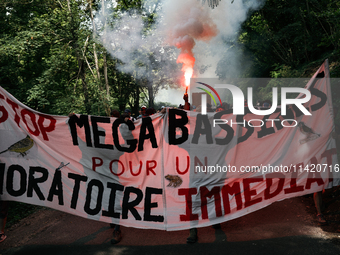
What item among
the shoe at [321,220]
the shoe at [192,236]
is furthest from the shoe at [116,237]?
the shoe at [321,220]

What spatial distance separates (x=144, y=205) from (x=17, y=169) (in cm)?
236

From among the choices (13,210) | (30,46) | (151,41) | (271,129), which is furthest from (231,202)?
(151,41)

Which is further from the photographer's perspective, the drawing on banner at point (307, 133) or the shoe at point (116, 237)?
the drawing on banner at point (307, 133)

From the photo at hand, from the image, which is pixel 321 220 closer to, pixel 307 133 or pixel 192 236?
pixel 307 133

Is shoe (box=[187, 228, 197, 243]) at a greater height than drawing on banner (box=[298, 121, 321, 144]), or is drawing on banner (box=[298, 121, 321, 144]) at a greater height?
drawing on banner (box=[298, 121, 321, 144])

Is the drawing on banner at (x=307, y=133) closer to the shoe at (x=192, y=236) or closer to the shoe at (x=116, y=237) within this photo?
the shoe at (x=192, y=236)

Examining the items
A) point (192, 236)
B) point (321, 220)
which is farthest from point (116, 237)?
point (321, 220)

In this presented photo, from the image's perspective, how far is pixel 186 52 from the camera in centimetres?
1338

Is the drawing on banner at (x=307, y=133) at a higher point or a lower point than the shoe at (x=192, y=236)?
higher

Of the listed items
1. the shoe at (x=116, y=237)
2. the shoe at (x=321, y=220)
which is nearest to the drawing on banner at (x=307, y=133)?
the shoe at (x=321, y=220)

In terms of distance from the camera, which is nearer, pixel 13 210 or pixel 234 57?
pixel 13 210

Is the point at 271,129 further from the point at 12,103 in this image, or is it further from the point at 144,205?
the point at 12,103

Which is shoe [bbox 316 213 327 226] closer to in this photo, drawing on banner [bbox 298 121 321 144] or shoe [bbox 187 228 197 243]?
drawing on banner [bbox 298 121 321 144]

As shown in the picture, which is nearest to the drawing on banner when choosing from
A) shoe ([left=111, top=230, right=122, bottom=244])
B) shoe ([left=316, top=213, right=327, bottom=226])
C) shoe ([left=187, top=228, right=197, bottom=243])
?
shoe ([left=316, top=213, right=327, bottom=226])
